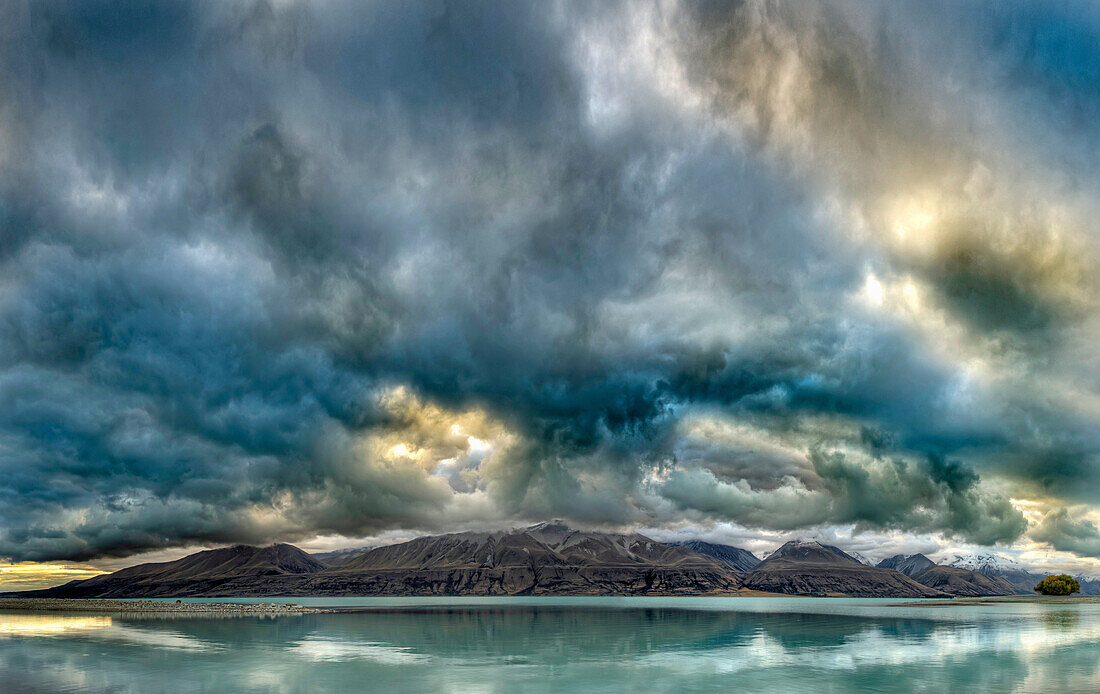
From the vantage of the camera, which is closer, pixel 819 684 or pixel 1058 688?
pixel 1058 688

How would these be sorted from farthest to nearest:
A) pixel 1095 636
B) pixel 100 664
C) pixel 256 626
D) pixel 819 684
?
1. pixel 256 626
2. pixel 1095 636
3. pixel 100 664
4. pixel 819 684

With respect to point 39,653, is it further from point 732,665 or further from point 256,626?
point 732,665

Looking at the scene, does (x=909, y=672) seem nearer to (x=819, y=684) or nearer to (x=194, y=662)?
(x=819, y=684)

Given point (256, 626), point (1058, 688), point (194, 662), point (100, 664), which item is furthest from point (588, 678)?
point (256, 626)

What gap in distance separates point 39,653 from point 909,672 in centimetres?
9911

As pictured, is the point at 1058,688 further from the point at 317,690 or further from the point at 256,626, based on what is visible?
the point at 256,626

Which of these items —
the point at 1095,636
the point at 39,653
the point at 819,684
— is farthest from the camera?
the point at 1095,636

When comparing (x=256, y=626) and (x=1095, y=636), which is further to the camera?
(x=256, y=626)

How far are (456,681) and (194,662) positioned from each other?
113 feet

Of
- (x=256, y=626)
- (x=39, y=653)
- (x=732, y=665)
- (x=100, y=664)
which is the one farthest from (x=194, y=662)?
(x=256, y=626)

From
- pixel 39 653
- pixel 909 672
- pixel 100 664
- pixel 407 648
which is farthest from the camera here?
pixel 407 648

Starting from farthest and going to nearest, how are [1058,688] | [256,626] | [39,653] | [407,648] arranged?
[256,626]
[407,648]
[39,653]
[1058,688]

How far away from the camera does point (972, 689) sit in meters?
53.8

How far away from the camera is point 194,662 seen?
238 feet
